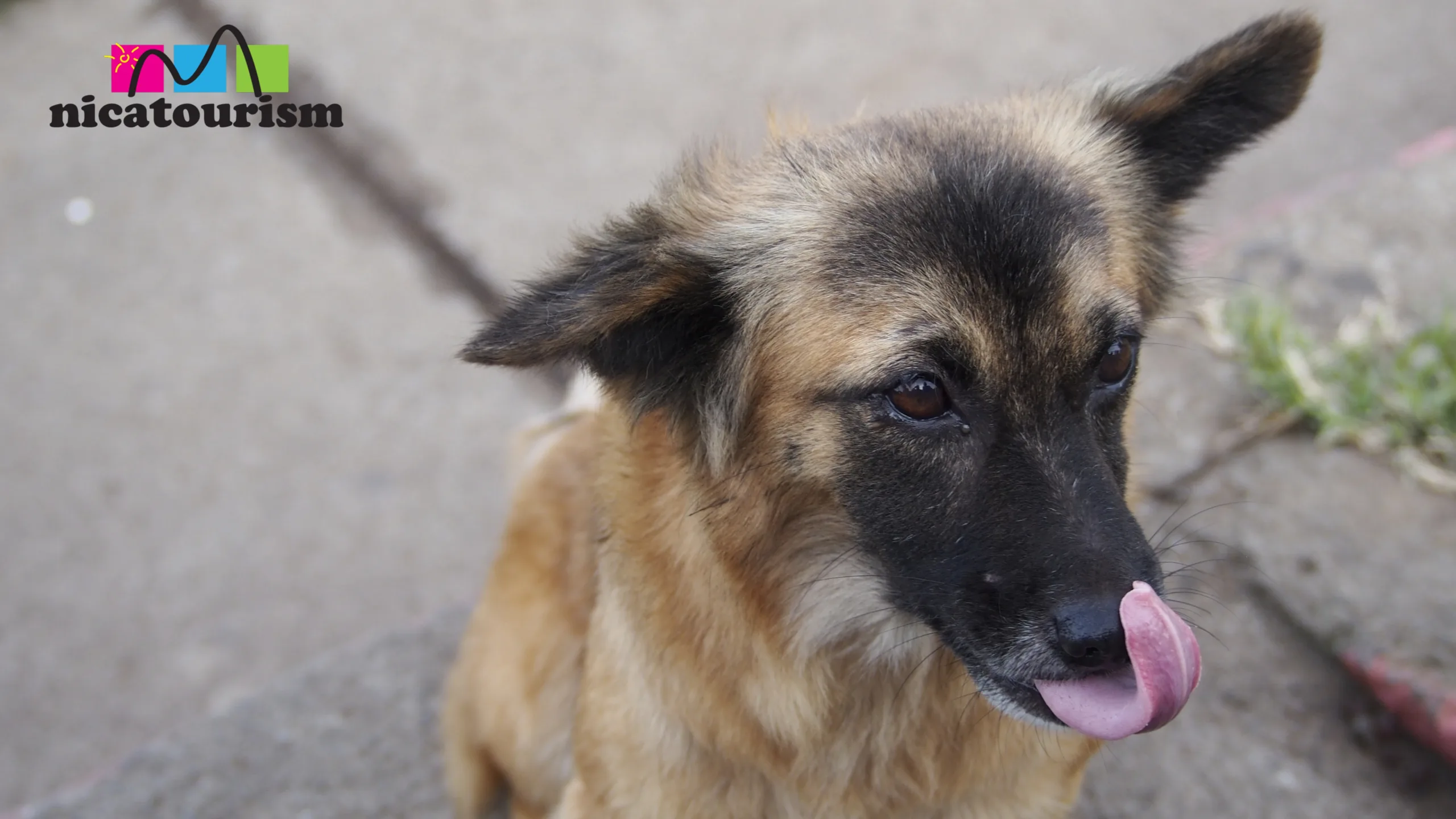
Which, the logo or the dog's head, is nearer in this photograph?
the dog's head

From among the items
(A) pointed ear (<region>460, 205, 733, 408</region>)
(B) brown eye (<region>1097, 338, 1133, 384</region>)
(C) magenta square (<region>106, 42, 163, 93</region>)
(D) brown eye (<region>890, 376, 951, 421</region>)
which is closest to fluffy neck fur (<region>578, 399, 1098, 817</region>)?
(A) pointed ear (<region>460, 205, 733, 408</region>)

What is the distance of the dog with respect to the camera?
193 centimetres

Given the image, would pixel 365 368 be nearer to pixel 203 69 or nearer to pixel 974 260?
pixel 203 69

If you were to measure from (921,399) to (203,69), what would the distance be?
15.3 feet

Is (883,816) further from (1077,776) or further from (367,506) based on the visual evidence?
(367,506)

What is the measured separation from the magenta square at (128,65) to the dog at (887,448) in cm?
399

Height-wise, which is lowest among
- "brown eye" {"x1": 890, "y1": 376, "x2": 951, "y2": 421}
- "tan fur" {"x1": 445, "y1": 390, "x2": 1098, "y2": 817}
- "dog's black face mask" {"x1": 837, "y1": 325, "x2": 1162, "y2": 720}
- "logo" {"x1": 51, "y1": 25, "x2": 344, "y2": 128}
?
"tan fur" {"x1": 445, "y1": 390, "x2": 1098, "y2": 817}

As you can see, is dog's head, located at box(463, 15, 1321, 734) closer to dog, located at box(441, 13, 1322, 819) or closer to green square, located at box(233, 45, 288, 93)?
dog, located at box(441, 13, 1322, 819)

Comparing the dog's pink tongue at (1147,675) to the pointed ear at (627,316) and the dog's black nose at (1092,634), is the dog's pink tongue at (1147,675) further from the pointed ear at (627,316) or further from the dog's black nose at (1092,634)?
the pointed ear at (627,316)

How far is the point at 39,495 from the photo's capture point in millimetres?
4047

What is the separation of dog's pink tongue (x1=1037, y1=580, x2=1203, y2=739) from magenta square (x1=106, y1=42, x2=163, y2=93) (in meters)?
5.26

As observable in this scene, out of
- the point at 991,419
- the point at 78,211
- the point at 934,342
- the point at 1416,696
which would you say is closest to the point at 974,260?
the point at 934,342

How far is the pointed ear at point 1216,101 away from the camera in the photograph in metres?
2.23

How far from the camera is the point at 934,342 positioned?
1961 mm
